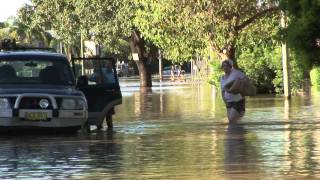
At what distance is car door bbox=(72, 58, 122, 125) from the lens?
16578 mm

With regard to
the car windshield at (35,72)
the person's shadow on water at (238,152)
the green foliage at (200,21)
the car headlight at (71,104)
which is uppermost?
the green foliage at (200,21)

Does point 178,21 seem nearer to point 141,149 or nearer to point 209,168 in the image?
A: point 141,149

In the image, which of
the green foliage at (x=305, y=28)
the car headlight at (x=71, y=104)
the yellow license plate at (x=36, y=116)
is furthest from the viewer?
the car headlight at (x=71, y=104)

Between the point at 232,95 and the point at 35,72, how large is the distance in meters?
4.30

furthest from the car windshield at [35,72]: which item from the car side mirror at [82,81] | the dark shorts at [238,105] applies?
the dark shorts at [238,105]

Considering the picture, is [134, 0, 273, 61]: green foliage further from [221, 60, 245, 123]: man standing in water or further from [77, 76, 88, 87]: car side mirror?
[77, 76, 88, 87]: car side mirror

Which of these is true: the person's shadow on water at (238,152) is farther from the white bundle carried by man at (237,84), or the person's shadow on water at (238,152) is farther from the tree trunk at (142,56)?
the tree trunk at (142,56)

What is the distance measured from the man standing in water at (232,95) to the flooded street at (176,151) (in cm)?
31

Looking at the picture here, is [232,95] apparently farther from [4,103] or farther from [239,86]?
[4,103]

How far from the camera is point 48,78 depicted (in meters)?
16.1

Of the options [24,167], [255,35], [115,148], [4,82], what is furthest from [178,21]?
[24,167]

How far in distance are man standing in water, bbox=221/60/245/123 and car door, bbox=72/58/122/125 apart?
2329 mm

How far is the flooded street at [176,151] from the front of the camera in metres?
10.3

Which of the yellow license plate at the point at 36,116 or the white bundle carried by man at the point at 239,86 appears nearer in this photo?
the yellow license plate at the point at 36,116
